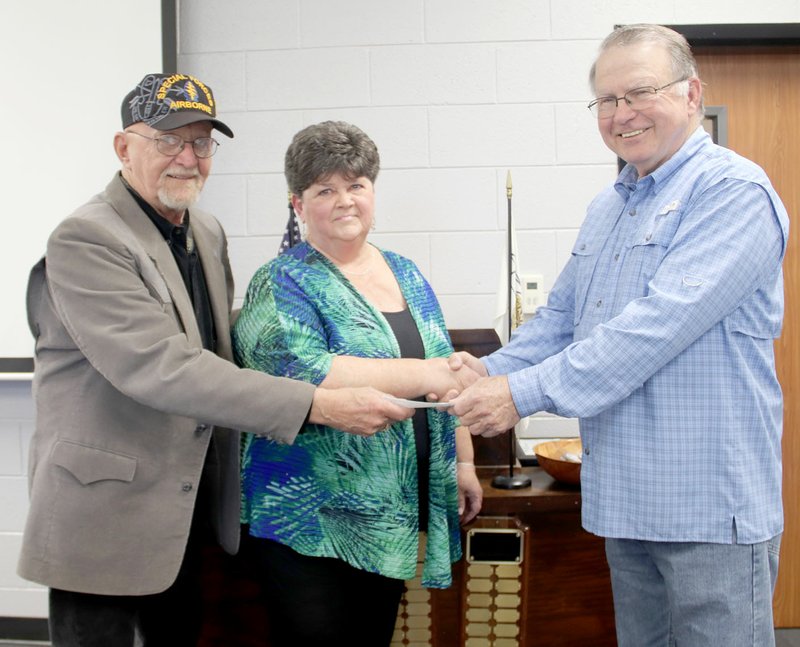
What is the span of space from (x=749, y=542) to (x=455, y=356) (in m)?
0.72

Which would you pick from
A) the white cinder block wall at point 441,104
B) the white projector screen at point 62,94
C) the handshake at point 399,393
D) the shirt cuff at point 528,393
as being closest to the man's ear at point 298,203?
the handshake at point 399,393

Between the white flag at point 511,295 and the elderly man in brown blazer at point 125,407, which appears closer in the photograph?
the elderly man in brown blazer at point 125,407

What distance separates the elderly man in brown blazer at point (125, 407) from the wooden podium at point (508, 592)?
1.63ft

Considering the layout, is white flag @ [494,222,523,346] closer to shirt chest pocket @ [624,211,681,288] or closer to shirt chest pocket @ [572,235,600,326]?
shirt chest pocket @ [572,235,600,326]

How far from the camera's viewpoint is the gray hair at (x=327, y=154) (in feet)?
5.54

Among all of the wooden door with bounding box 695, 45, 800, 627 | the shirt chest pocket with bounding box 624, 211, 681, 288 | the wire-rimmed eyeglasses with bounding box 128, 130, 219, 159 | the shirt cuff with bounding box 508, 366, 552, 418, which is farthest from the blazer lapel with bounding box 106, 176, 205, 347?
the wooden door with bounding box 695, 45, 800, 627

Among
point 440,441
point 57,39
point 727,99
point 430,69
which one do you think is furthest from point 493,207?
point 57,39

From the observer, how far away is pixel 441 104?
272cm

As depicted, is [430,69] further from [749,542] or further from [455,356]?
[749,542]

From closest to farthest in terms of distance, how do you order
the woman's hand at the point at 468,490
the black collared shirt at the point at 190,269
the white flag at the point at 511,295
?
the black collared shirt at the point at 190,269
the woman's hand at the point at 468,490
the white flag at the point at 511,295

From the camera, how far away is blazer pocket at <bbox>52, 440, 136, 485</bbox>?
1.50 m

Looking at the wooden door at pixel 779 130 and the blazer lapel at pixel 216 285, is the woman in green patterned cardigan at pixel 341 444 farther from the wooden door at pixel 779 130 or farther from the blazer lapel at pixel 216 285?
the wooden door at pixel 779 130

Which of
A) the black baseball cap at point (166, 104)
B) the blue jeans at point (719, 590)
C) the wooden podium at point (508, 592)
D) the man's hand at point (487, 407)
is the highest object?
the black baseball cap at point (166, 104)

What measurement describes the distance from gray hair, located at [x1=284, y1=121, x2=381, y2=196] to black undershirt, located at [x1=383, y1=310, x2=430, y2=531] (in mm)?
340
